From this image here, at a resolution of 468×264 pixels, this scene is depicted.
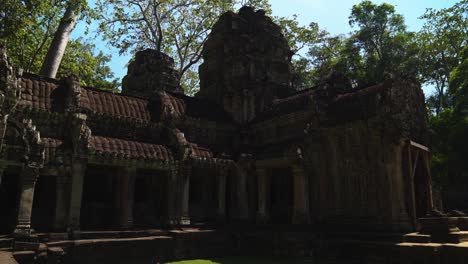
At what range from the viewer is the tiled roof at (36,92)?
41.2ft

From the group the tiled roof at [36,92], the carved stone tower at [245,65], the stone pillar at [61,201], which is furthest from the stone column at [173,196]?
the carved stone tower at [245,65]

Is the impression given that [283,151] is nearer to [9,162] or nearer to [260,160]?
[260,160]

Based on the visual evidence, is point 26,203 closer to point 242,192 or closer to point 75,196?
point 75,196

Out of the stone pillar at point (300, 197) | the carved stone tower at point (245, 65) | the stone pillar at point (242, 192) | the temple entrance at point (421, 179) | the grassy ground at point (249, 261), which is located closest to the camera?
the grassy ground at point (249, 261)

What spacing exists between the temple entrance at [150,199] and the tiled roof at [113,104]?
2540mm

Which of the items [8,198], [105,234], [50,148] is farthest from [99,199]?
[50,148]

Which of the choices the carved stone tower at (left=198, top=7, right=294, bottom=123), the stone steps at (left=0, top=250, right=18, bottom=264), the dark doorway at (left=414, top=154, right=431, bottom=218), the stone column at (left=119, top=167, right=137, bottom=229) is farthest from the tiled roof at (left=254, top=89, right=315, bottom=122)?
the stone steps at (left=0, top=250, right=18, bottom=264)

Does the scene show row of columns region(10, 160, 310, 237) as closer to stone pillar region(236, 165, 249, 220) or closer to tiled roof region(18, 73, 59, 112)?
stone pillar region(236, 165, 249, 220)

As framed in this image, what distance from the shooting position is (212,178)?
1739cm

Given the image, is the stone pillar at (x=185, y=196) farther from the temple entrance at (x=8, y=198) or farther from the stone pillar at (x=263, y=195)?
the temple entrance at (x=8, y=198)

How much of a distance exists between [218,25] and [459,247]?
16987mm

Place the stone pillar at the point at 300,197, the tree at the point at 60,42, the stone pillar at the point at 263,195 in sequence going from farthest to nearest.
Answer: the tree at the point at 60,42, the stone pillar at the point at 263,195, the stone pillar at the point at 300,197

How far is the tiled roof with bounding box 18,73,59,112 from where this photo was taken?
12547 millimetres

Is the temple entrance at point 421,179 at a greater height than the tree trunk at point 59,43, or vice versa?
the tree trunk at point 59,43
